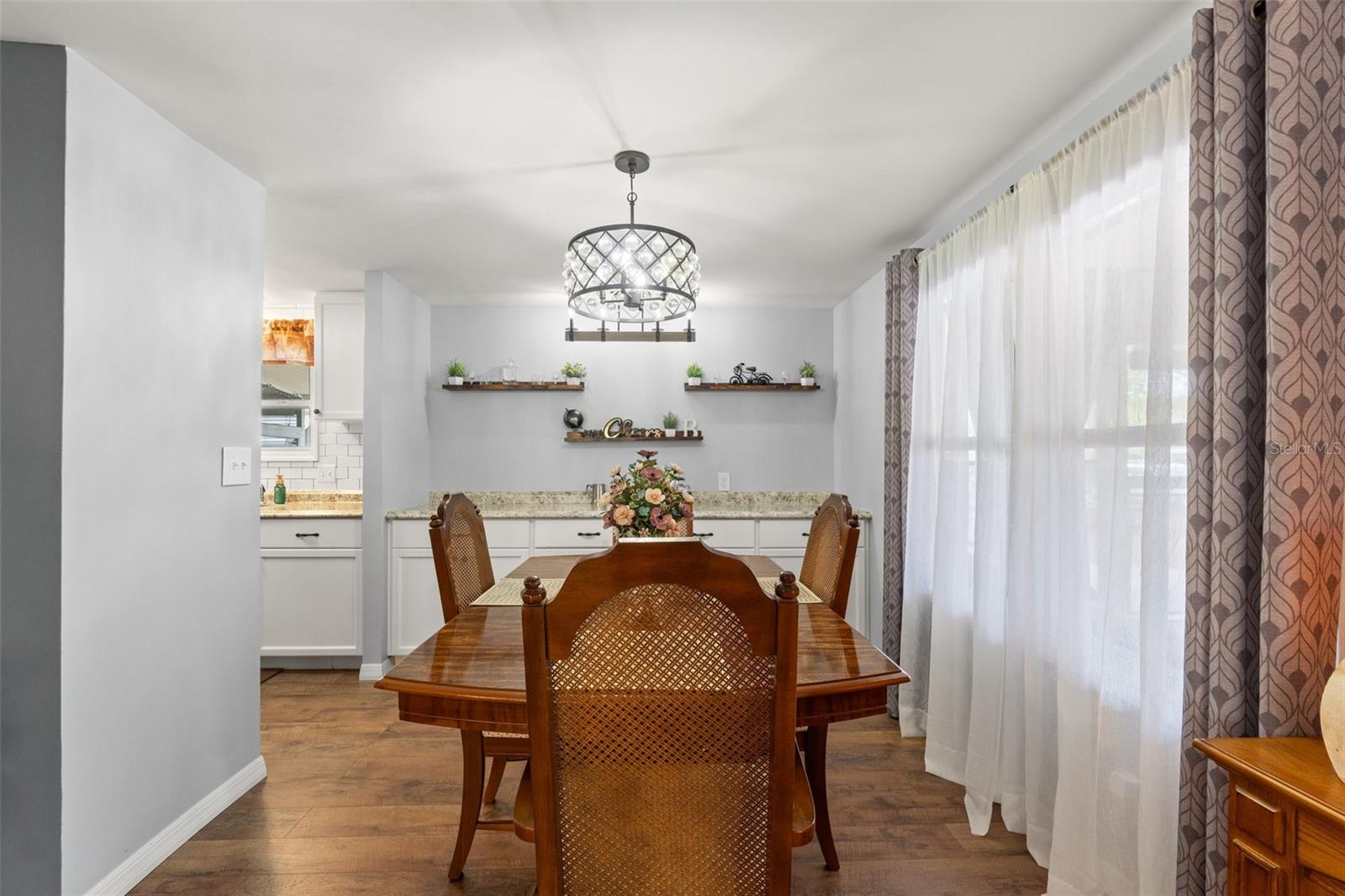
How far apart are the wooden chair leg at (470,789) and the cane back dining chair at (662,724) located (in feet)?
2.84

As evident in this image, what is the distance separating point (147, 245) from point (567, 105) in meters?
1.42

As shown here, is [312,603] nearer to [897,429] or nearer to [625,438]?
[625,438]

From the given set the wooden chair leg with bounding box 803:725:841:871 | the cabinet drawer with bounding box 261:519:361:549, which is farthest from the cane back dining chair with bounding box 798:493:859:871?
the cabinet drawer with bounding box 261:519:361:549

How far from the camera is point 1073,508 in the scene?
2.07 metres

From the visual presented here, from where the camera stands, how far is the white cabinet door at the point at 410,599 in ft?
13.2

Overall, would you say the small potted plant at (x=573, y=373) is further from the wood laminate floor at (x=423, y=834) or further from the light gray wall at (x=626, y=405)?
the wood laminate floor at (x=423, y=834)

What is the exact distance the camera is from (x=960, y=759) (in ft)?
8.99

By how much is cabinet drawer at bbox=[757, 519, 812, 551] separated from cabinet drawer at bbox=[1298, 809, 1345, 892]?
10.4 ft

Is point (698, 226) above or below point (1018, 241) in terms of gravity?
above

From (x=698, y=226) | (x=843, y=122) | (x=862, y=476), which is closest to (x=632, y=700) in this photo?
(x=843, y=122)

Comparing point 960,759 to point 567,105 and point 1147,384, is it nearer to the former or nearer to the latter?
point 1147,384

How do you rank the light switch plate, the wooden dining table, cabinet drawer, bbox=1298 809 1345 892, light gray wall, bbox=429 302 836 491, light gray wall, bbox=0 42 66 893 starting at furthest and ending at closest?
light gray wall, bbox=429 302 836 491 → the light switch plate → light gray wall, bbox=0 42 66 893 → the wooden dining table → cabinet drawer, bbox=1298 809 1345 892

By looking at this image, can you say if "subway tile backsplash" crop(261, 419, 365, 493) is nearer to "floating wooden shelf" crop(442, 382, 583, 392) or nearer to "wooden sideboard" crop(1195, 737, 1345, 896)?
"floating wooden shelf" crop(442, 382, 583, 392)

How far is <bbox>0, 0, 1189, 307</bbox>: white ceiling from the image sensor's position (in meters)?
1.69
